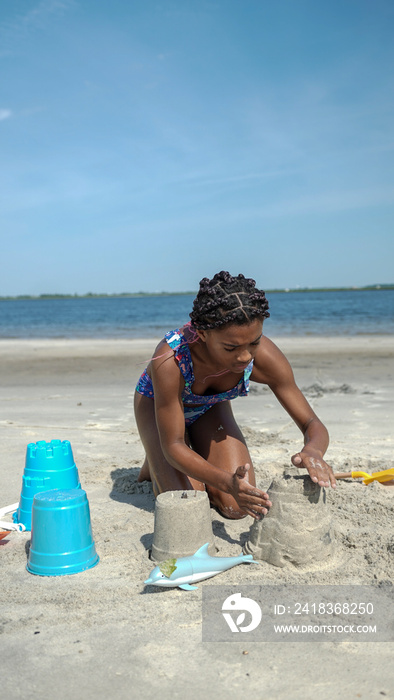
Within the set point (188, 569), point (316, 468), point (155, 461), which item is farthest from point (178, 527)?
point (155, 461)

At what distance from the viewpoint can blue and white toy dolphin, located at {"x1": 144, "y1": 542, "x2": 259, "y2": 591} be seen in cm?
254

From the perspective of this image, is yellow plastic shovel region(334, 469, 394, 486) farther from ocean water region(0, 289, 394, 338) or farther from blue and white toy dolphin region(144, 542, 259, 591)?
ocean water region(0, 289, 394, 338)

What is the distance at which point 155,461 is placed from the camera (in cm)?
361

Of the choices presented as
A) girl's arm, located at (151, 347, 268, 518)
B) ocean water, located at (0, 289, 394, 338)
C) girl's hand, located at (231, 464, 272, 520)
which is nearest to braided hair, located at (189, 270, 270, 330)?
girl's arm, located at (151, 347, 268, 518)

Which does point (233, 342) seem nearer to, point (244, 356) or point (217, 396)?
point (244, 356)

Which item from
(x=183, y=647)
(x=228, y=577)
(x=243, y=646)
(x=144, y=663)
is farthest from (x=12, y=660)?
(x=228, y=577)

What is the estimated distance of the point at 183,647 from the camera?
2109 mm

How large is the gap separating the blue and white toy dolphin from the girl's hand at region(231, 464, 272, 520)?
261 millimetres

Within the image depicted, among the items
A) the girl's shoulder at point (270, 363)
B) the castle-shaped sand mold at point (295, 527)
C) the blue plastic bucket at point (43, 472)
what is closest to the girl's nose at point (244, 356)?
the girl's shoulder at point (270, 363)

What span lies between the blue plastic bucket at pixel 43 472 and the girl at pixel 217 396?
1.80ft

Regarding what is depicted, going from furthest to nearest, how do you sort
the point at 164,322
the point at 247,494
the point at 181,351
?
1. the point at 164,322
2. the point at 181,351
3. the point at 247,494

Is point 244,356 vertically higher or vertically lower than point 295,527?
higher

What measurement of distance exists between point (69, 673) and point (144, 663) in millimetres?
257

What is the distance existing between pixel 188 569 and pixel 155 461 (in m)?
1.09
